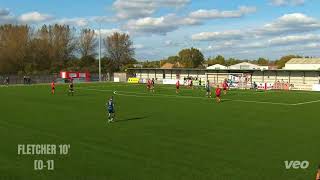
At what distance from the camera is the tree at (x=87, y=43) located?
131 meters

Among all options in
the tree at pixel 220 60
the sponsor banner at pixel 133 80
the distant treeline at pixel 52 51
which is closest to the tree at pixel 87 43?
the distant treeline at pixel 52 51

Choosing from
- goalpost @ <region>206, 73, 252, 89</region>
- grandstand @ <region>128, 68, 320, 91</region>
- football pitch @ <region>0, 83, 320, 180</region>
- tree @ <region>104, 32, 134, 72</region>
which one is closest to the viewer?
football pitch @ <region>0, 83, 320, 180</region>

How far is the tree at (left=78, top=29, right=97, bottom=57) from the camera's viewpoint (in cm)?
13075

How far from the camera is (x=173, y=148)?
1805 centimetres

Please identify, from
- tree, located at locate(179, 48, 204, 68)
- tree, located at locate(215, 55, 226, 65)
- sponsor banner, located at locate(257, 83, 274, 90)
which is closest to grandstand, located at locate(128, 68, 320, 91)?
sponsor banner, located at locate(257, 83, 274, 90)

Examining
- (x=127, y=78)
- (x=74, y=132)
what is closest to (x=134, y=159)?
(x=74, y=132)

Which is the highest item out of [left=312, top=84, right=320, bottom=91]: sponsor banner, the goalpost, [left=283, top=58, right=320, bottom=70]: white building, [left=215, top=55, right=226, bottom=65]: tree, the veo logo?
[left=215, top=55, right=226, bottom=65]: tree

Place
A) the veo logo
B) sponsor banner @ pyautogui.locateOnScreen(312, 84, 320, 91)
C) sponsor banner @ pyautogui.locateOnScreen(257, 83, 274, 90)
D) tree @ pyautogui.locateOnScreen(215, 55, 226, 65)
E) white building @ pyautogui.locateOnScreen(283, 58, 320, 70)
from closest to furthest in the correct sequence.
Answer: the veo logo → sponsor banner @ pyautogui.locateOnScreen(312, 84, 320, 91) → sponsor banner @ pyautogui.locateOnScreen(257, 83, 274, 90) → white building @ pyautogui.locateOnScreen(283, 58, 320, 70) → tree @ pyautogui.locateOnScreen(215, 55, 226, 65)

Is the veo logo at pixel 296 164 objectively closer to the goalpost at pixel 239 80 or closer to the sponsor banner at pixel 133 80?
the goalpost at pixel 239 80

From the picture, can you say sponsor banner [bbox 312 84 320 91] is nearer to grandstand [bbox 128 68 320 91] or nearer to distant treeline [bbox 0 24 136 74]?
grandstand [bbox 128 68 320 91]

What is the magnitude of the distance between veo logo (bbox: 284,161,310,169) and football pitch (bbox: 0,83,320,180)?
0.25 m

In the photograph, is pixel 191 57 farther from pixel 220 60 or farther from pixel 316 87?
pixel 316 87

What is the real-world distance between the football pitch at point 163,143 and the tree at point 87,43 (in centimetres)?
10015

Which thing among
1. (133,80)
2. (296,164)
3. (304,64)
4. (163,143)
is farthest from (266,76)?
(296,164)
